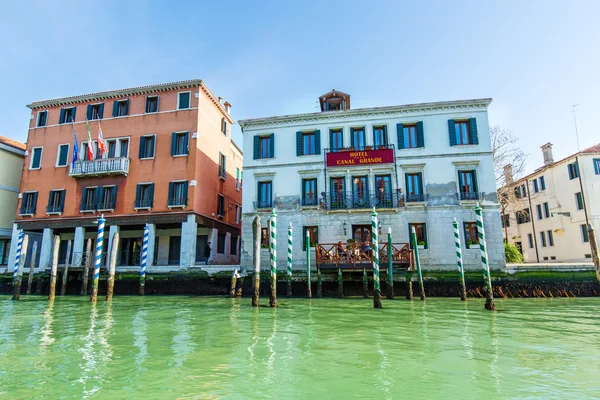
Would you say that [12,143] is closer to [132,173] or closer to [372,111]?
[132,173]

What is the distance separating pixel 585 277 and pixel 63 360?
65.4ft

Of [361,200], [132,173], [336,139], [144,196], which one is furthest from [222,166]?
[361,200]

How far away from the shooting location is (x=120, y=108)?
25.9 meters

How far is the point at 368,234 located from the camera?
20859 millimetres

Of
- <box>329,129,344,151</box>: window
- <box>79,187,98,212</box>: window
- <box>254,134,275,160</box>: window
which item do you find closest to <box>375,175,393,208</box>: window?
<box>329,129,344,151</box>: window

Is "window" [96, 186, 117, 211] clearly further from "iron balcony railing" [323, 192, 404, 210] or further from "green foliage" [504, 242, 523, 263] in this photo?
"green foliage" [504, 242, 523, 263]

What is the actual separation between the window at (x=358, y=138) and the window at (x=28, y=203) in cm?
2109

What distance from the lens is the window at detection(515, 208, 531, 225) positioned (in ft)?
107

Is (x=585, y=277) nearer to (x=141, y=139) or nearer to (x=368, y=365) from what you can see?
(x=368, y=365)

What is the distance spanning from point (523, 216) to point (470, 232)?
666 inches

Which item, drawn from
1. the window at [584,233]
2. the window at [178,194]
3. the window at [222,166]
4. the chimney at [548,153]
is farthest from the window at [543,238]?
the window at [178,194]

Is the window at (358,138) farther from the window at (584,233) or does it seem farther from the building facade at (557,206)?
the window at (584,233)

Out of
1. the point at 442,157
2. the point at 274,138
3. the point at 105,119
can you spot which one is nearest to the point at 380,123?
the point at 442,157

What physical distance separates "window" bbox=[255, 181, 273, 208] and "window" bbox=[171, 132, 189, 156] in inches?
214
